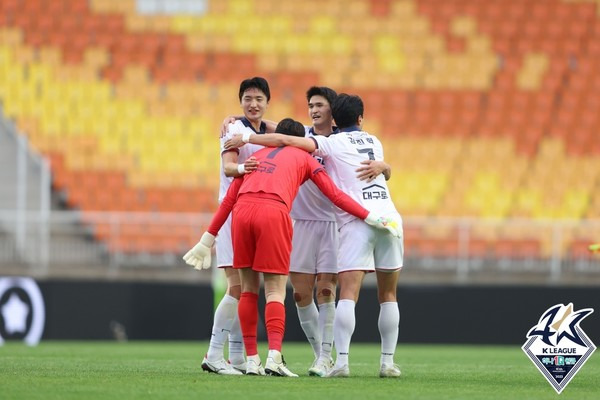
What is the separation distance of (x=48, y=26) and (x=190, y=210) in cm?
511

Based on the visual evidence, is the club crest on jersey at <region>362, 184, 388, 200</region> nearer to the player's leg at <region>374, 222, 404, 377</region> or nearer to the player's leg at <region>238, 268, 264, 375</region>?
the player's leg at <region>374, 222, 404, 377</region>

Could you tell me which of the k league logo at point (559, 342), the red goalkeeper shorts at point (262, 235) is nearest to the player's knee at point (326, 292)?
the red goalkeeper shorts at point (262, 235)

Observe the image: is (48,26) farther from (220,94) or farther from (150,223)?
(150,223)

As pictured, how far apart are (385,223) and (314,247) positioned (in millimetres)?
919

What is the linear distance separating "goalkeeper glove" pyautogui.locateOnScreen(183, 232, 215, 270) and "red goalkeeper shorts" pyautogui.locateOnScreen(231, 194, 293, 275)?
0.41 meters

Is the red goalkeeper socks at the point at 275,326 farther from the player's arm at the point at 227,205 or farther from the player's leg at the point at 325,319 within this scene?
the player's arm at the point at 227,205

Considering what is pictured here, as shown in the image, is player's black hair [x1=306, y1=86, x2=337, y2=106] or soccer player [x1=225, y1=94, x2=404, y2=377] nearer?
soccer player [x1=225, y1=94, x2=404, y2=377]

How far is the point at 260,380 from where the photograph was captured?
7.93 m

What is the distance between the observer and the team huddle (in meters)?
8.38

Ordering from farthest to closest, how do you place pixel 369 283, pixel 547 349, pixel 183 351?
pixel 369 283 < pixel 183 351 < pixel 547 349

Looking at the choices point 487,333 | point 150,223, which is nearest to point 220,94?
point 150,223

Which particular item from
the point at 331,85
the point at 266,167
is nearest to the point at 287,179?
the point at 266,167

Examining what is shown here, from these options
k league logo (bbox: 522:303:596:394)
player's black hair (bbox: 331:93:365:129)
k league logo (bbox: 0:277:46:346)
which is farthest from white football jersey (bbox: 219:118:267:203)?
k league logo (bbox: 0:277:46:346)

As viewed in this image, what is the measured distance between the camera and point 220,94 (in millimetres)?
21359
